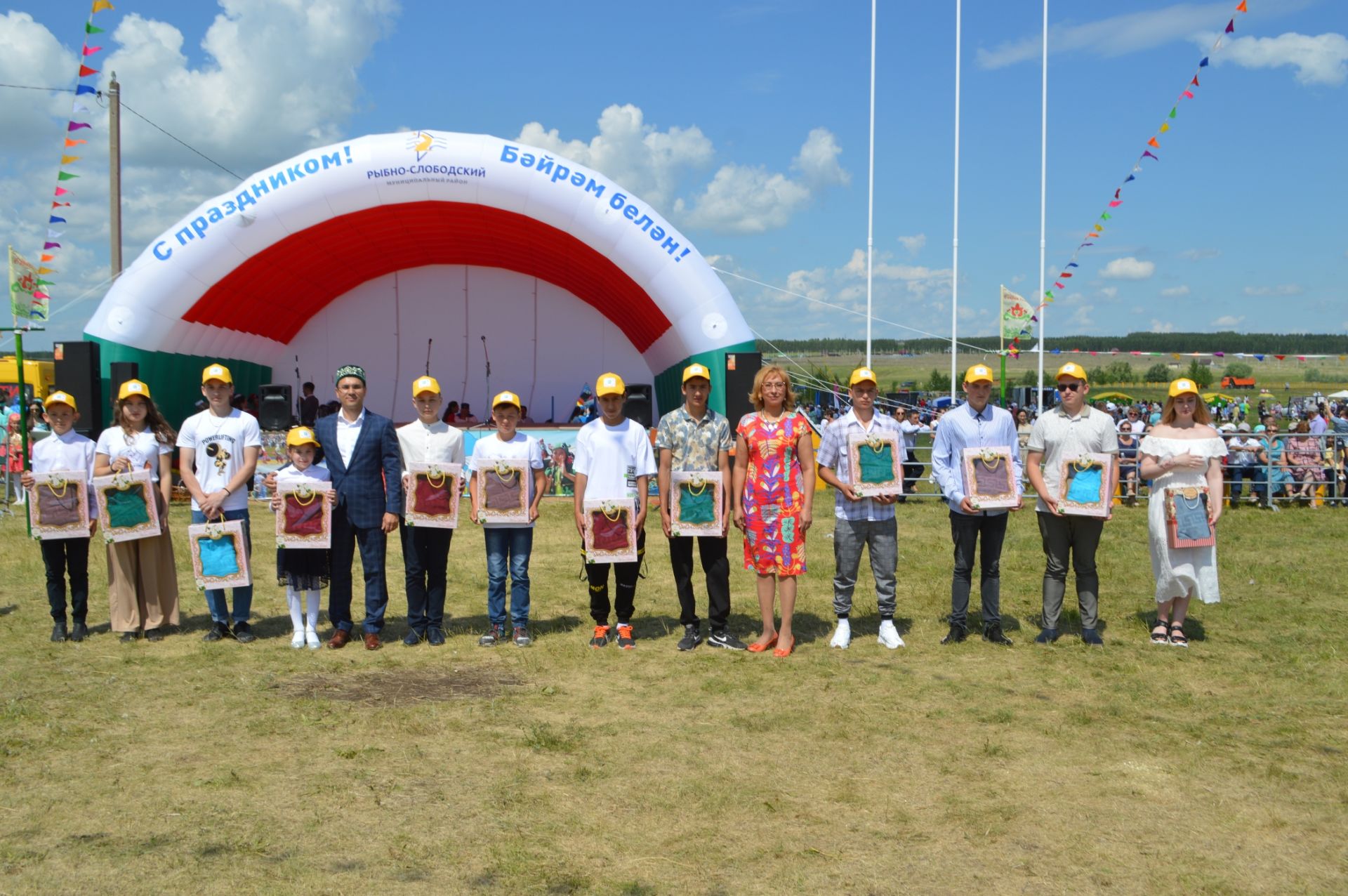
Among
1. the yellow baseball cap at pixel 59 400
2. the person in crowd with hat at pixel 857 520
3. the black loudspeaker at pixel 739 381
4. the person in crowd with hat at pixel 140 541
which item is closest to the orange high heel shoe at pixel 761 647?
the person in crowd with hat at pixel 857 520

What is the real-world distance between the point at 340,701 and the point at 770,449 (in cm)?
261

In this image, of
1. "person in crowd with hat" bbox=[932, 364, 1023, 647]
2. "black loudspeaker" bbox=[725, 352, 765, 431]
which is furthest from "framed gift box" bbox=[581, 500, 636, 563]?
"black loudspeaker" bbox=[725, 352, 765, 431]

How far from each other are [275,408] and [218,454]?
35.8ft

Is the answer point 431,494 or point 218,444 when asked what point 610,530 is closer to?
point 431,494

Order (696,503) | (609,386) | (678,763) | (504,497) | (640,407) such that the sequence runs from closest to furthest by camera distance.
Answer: (678,763) < (609,386) < (696,503) < (504,497) < (640,407)

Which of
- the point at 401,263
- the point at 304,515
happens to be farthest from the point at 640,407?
the point at 304,515

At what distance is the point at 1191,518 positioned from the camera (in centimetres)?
632

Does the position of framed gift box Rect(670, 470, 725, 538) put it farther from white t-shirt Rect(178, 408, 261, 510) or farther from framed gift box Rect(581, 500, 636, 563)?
white t-shirt Rect(178, 408, 261, 510)

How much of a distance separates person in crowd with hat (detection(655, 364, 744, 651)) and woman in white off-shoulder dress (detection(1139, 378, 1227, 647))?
2473 millimetres

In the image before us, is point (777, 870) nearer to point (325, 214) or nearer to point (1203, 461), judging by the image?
point (1203, 461)

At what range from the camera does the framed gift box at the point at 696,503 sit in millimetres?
6172

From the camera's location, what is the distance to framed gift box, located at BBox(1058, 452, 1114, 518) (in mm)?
6207

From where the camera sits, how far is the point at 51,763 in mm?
A: 4383

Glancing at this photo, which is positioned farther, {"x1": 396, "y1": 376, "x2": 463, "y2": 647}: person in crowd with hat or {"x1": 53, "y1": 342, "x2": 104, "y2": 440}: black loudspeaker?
{"x1": 53, "y1": 342, "x2": 104, "y2": 440}: black loudspeaker
